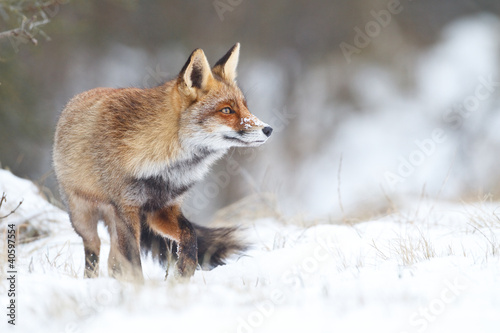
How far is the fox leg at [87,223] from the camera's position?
15.8 ft

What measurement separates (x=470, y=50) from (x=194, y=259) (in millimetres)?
15976

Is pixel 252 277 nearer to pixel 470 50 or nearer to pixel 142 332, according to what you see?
pixel 142 332

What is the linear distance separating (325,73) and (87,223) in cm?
1329

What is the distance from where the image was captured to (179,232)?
14.7 ft

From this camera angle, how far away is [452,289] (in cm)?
292

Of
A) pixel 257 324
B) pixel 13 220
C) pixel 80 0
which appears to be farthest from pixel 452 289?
pixel 80 0
